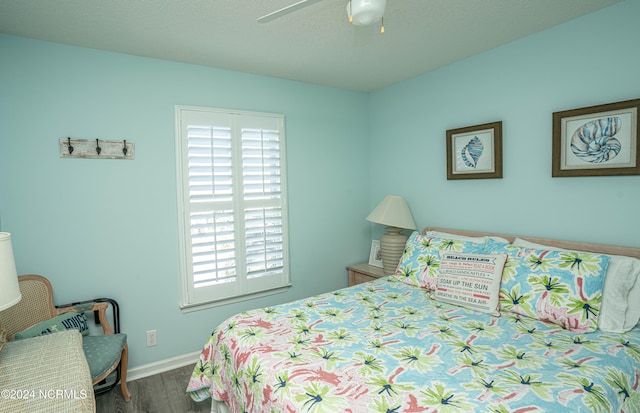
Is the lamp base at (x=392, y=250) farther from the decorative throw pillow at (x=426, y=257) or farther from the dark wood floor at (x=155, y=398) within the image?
the dark wood floor at (x=155, y=398)

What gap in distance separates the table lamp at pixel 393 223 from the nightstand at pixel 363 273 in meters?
0.11

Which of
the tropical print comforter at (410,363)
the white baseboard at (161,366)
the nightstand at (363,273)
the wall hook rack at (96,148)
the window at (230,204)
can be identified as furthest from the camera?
the nightstand at (363,273)

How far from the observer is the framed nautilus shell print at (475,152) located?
8.81 feet

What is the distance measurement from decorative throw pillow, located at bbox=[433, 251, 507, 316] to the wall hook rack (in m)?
2.49

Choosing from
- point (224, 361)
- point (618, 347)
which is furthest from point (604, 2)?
point (224, 361)

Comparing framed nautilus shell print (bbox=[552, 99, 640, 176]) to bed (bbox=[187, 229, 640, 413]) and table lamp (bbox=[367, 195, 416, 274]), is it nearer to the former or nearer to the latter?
bed (bbox=[187, 229, 640, 413])

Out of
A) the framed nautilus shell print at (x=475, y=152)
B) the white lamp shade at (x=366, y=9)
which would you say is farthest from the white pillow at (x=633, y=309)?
the white lamp shade at (x=366, y=9)

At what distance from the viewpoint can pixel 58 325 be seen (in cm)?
215

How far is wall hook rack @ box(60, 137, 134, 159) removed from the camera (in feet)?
7.84

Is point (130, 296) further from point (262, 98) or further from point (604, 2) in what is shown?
point (604, 2)

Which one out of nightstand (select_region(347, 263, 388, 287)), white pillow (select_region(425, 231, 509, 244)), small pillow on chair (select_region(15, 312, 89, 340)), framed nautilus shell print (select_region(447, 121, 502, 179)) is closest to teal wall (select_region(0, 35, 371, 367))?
small pillow on chair (select_region(15, 312, 89, 340))

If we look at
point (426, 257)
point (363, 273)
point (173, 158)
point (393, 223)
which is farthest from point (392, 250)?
point (173, 158)

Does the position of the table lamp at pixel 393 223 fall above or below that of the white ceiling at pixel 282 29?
below

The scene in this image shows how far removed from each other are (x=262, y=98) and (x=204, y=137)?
2.28ft
